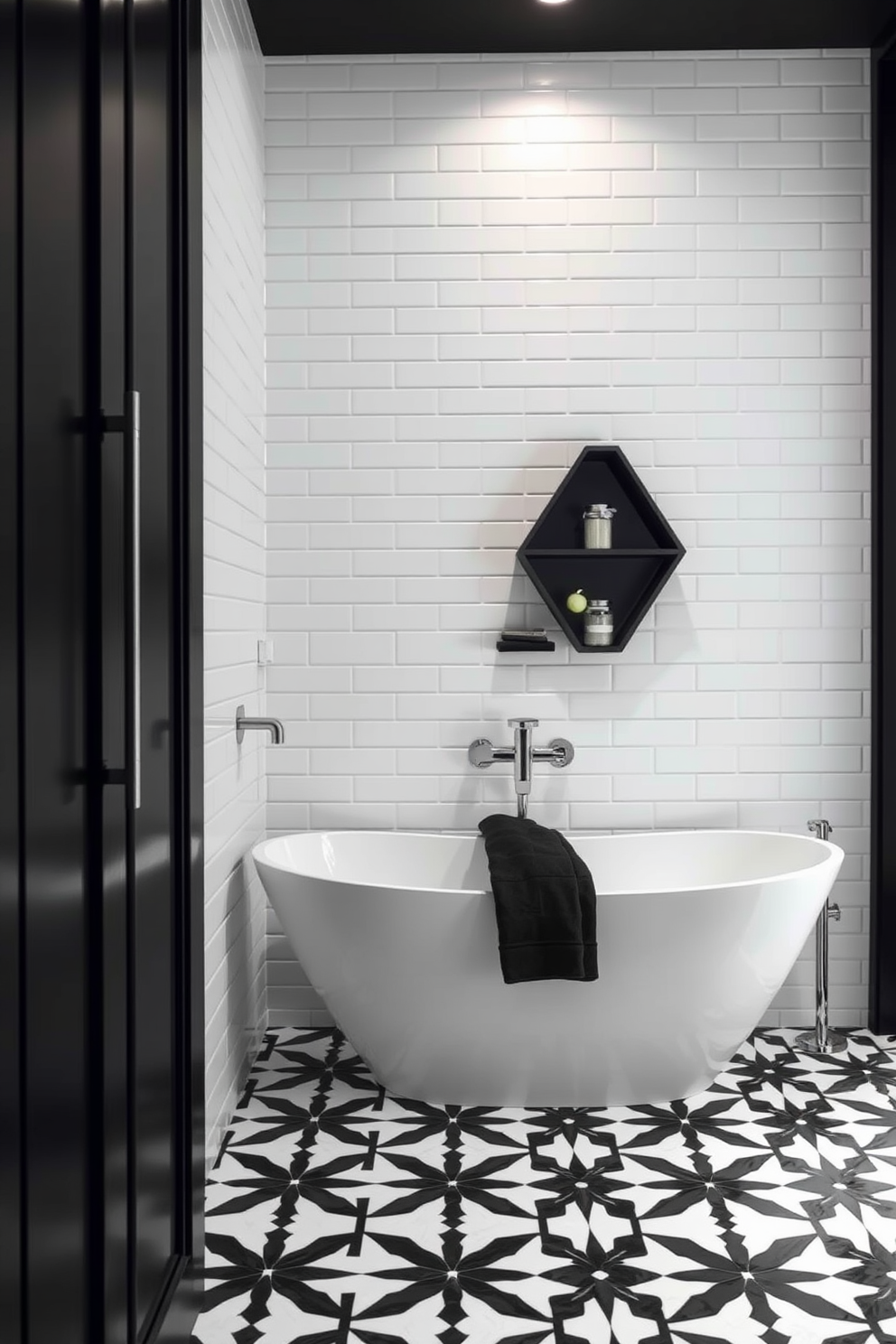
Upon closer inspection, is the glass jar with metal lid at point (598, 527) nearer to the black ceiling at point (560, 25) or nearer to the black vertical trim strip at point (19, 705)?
the black ceiling at point (560, 25)

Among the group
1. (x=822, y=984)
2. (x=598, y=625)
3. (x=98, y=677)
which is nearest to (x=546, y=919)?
(x=598, y=625)

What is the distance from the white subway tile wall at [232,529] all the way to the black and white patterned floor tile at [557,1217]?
0.32m

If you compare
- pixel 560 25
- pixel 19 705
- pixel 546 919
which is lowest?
pixel 546 919

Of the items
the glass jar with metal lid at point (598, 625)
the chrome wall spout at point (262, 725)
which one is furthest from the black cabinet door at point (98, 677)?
the glass jar with metal lid at point (598, 625)

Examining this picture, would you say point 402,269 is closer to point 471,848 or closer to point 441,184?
point 441,184

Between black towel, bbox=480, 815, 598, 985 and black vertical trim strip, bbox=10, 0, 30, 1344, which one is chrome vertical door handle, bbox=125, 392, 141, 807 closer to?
black vertical trim strip, bbox=10, 0, 30, 1344

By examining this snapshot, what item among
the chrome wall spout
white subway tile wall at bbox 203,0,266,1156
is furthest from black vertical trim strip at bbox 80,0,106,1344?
the chrome wall spout

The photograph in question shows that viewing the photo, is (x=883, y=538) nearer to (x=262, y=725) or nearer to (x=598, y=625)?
(x=598, y=625)

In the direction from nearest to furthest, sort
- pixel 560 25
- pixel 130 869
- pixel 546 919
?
pixel 130 869 < pixel 546 919 < pixel 560 25

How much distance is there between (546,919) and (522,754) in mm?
865

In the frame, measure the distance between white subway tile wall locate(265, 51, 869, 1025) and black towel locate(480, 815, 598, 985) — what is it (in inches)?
32.8

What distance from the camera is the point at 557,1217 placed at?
7.67 ft

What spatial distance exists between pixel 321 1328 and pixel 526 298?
297cm

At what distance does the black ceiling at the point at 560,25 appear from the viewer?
3.21 metres
